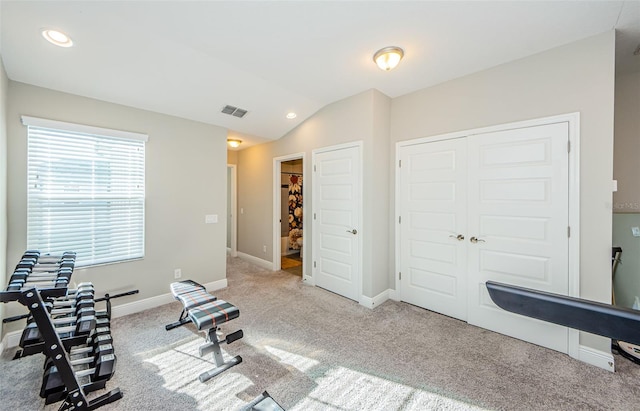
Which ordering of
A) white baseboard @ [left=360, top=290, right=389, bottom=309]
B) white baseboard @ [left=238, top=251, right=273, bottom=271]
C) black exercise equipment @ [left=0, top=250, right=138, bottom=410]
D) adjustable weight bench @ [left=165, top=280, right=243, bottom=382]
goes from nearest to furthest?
black exercise equipment @ [left=0, top=250, right=138, bottom=410] < adjustable weight bench @ [left=165, top=280, right=243, bottom=382] < white baseboard @ [left=360, top=290, right=389, bottom=309] < white baseboard @ [left=238, top=251, right=273, bottom=271]

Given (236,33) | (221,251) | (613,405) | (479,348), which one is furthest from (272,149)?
(613,405)

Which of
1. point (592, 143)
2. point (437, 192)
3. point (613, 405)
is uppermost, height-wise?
point (592, 143)

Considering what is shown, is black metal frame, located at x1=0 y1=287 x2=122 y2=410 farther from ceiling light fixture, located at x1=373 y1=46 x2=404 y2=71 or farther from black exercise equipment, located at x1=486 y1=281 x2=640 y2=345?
ceiling light fixture, located at x1=373 y1=46 x2=404 y2=71

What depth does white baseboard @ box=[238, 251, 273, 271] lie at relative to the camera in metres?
4.90

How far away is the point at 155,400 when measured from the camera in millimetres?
1752

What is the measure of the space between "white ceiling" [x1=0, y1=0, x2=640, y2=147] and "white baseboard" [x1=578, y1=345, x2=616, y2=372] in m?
2.70

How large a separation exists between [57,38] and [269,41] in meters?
1.74

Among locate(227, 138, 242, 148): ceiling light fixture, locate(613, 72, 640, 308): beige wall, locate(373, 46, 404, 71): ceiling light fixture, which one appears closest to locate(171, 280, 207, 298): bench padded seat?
locate(227, 138, 242, 148): ceiling light fixture

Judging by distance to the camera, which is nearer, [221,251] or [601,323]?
[601,323]

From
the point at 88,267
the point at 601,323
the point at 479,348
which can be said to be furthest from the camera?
the point at 88,267

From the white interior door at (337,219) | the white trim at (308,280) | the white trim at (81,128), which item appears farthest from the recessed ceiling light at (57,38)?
the white trim at (308,280)

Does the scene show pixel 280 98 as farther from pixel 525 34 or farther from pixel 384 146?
pixel 525 34

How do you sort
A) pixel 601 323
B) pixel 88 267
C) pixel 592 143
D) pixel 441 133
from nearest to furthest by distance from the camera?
pixel 601 323, pixel 592 143, pixel 88 267, pixel 441 133

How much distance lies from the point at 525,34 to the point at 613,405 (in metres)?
2.89
